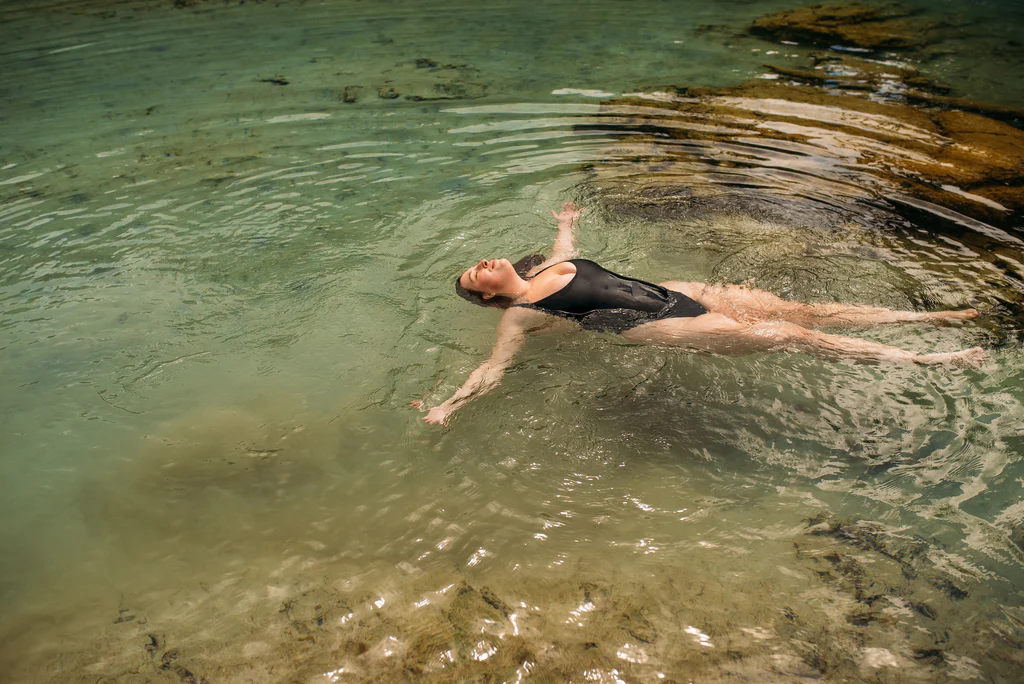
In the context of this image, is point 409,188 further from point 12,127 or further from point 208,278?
point 12,127

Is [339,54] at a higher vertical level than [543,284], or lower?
higher

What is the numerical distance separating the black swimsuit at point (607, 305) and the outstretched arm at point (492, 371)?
0.16 meters

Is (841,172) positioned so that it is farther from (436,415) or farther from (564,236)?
(436,415)

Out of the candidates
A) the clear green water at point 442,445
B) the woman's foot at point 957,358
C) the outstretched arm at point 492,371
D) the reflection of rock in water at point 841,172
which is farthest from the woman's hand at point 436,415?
the woman's foot at point 957,358

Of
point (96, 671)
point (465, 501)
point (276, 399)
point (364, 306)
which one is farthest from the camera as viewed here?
point (364, 306)

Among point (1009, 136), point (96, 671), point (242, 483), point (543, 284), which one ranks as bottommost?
point (96, 671)

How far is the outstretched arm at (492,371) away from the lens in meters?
3.75

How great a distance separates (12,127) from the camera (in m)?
7.78

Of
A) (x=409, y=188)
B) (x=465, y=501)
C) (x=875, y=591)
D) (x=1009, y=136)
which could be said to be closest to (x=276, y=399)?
(x=465, y=501)

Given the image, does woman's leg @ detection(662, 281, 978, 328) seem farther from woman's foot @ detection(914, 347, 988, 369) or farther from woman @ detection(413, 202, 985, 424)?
woman's foot @ detection(914, 347, 988, 369)

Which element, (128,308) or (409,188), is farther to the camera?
(409,188)

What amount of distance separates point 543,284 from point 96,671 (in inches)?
115

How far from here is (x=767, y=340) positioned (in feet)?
13.0

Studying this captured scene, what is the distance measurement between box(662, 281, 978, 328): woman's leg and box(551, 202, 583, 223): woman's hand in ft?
4.11
